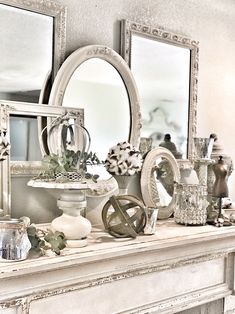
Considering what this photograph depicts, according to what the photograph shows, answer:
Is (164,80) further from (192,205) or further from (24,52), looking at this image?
(24,52)

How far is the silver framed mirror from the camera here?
6.32 ft

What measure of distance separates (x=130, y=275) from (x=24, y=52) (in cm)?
95

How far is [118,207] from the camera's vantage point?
176cm

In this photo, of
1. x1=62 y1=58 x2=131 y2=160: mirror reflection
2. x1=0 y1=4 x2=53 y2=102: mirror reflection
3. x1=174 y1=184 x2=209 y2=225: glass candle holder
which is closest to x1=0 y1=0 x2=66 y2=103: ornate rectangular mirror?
x1=0 y1=4 x2=53 y2=102: mirror reflection

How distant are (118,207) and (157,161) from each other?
580mm

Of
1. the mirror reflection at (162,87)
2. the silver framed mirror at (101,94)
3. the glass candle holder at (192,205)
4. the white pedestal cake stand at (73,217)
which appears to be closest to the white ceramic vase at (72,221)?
the white pedestal cake stand at (73,217)

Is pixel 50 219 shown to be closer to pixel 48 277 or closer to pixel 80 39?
pixel 48 277

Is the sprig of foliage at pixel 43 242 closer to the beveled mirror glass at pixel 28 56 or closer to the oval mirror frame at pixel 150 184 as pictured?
the beveled mirror glass at pixel 28 56

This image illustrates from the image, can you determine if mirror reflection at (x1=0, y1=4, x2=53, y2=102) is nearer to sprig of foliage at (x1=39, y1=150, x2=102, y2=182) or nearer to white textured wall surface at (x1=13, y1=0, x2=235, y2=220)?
white textured wall surface at (x1=13, y1=0, x2=235, y2=220)

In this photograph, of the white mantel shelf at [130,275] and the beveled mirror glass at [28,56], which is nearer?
the white mantel shelf at [130,275]

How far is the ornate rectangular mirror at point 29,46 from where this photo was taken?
177cm

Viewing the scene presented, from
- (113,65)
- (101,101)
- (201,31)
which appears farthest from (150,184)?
(201,31)

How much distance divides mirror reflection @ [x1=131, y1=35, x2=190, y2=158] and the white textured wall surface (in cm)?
12

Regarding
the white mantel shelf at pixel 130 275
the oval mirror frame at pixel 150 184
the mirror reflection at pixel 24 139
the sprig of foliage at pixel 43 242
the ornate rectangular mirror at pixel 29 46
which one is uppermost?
the ornate rectangular mirror at pixel 29 46
